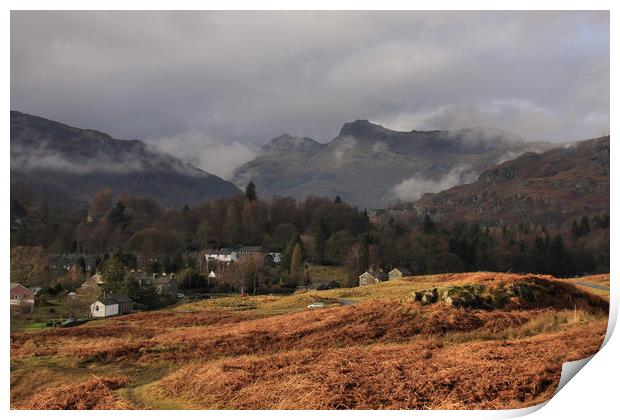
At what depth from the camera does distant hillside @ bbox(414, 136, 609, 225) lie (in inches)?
412

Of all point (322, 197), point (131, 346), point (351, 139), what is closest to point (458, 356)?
point (322, 197)

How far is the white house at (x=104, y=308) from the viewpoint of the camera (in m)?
8.69

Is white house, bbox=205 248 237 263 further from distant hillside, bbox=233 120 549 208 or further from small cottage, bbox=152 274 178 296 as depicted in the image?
distant hillside, bbox=233 120 549 208

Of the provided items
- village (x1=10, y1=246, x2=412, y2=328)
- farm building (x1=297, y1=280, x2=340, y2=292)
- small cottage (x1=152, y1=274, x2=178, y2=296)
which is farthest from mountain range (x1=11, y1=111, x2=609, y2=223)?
farm building (x1=297, y1=280, x2=340, y2=292)

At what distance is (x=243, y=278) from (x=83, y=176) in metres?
3.44

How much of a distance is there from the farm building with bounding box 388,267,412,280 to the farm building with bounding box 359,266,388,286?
0.11m

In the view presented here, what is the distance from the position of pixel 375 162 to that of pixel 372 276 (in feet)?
8.23

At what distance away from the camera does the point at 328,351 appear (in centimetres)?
849

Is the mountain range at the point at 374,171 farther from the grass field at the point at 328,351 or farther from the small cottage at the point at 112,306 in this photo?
the grass field at the point at 328,351

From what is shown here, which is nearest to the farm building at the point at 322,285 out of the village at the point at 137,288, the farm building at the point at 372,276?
the village at the point at 137,288

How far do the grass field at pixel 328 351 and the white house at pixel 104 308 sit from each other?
134 mm

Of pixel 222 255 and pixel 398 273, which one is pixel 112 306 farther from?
pixel 398 273

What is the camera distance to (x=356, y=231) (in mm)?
10102
